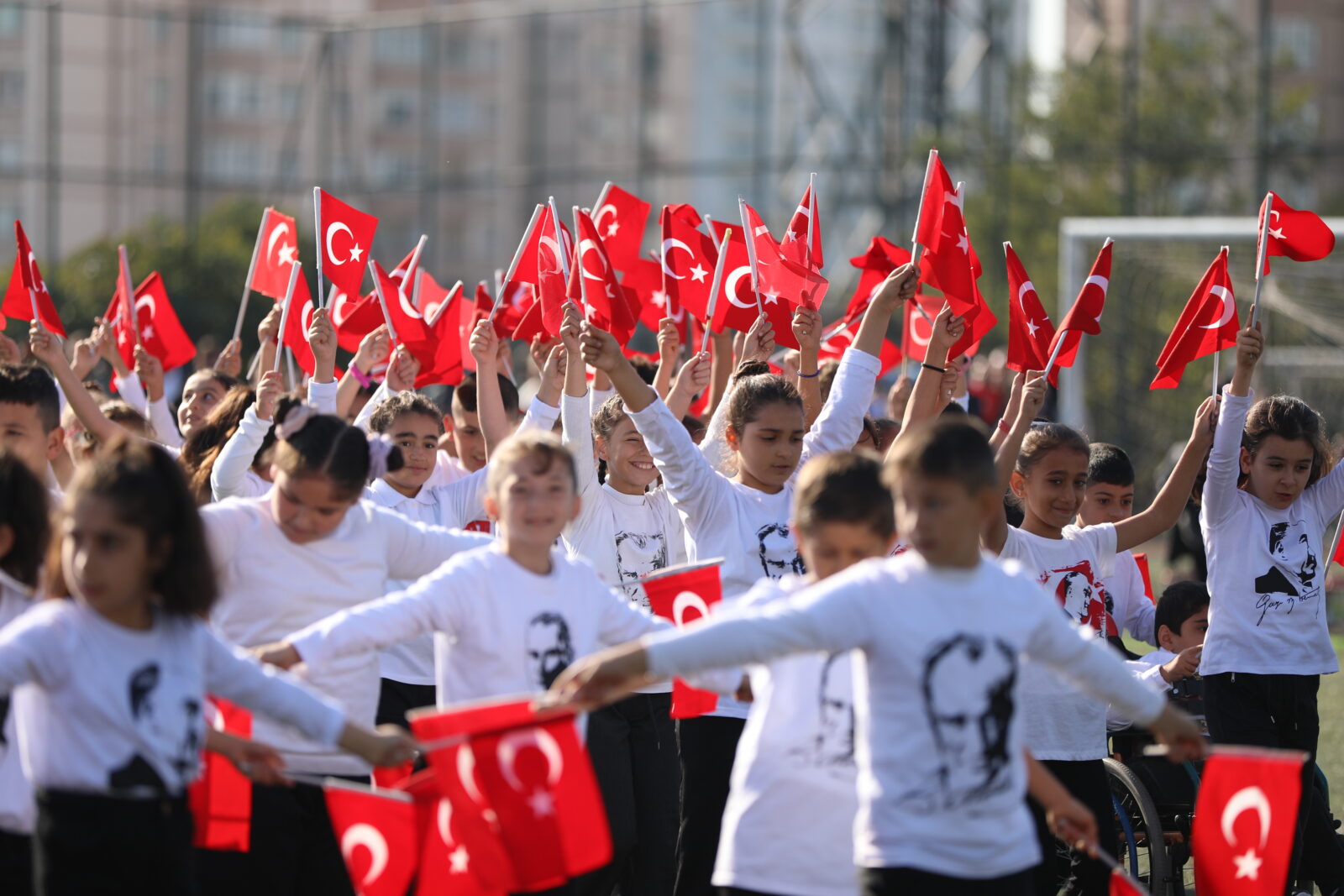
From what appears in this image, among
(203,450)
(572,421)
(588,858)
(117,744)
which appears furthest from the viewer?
(203,450)

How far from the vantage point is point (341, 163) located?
2655 centimetres

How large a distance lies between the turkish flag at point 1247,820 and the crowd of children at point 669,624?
0.31 meters

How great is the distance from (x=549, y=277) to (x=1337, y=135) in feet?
123

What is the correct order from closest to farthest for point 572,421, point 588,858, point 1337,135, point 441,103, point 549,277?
point 588,858
point 572,421
point 549,277
point 441,103
point 1337,135

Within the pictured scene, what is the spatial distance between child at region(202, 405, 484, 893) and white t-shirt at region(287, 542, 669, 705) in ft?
0.73

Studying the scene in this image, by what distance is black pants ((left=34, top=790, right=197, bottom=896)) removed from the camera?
11.6 feet

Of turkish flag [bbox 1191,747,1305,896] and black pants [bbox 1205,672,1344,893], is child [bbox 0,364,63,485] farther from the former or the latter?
black pants [bbox 1205,672,1344,893]

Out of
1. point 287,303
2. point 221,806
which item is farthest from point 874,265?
point 221,806

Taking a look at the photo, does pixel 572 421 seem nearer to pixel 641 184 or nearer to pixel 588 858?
pixel 588 858

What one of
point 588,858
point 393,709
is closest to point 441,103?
point 393,709

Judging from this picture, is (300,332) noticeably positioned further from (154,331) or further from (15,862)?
(15,862)
